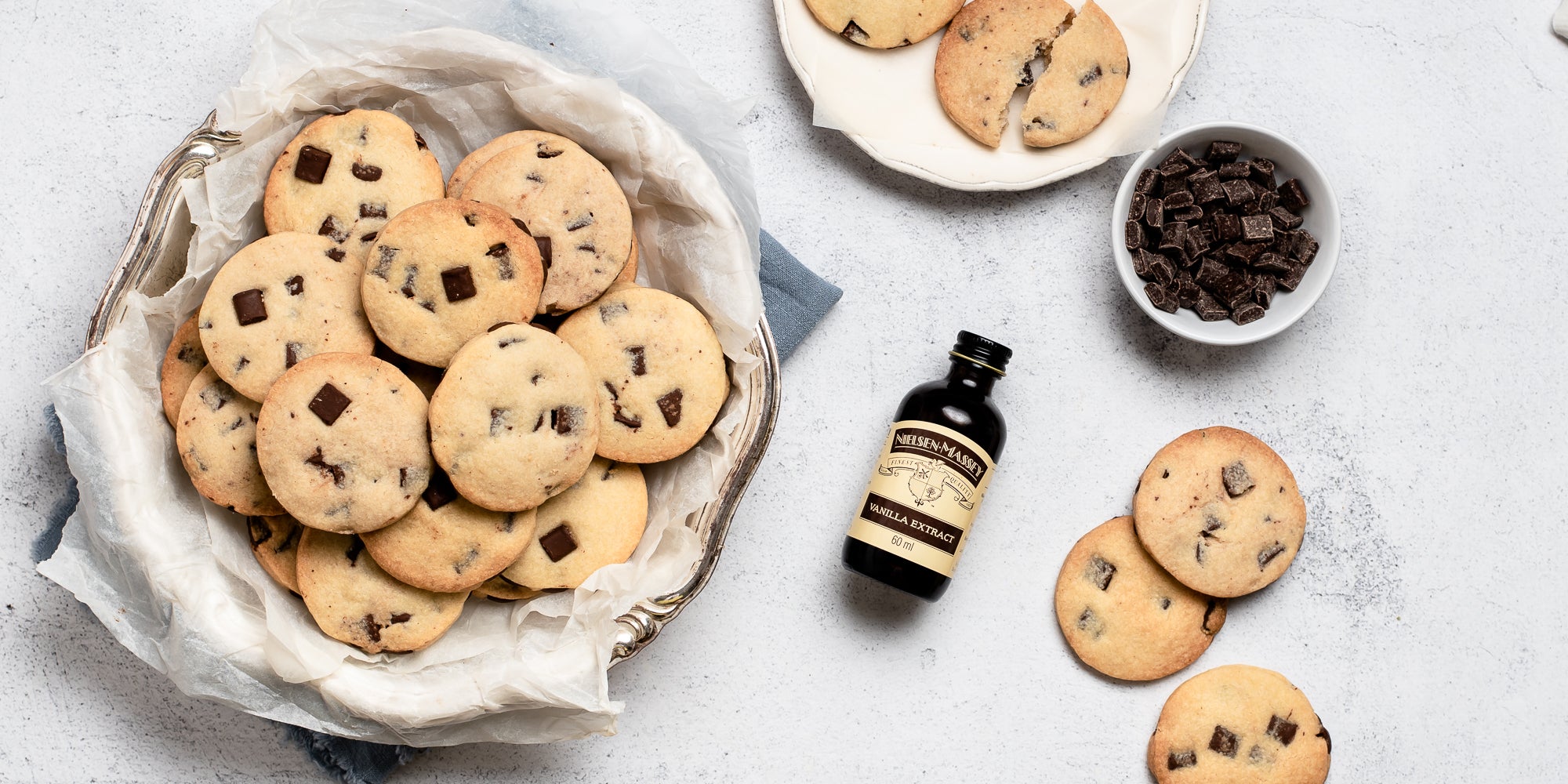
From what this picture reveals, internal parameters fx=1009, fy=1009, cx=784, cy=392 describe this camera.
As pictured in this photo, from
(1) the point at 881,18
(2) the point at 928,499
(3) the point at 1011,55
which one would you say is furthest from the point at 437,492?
(3) the point at 1011,55

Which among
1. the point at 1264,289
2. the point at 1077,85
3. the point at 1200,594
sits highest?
the point at 1077,85

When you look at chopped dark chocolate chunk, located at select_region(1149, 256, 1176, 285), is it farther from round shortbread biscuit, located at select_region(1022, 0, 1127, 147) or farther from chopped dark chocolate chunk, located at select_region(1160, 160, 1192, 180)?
round shortbread biscuit, located at select_region(1022, 0, 1127, 147)

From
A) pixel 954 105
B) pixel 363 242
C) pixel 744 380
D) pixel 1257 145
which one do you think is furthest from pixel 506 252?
pixel 1257 145

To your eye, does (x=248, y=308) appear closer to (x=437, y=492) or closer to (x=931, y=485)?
(x=437, y=492)

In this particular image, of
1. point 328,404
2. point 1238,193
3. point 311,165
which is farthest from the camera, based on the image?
point 1238,193

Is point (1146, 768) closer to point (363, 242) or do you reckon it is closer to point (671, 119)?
point (671, 119)

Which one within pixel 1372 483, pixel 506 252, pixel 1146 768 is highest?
pixel 506 252
